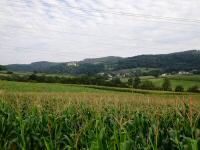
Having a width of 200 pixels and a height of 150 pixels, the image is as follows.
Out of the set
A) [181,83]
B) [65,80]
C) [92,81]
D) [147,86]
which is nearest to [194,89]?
[147,86]

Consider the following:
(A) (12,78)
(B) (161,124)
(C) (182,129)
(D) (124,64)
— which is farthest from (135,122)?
(D) (124,64)

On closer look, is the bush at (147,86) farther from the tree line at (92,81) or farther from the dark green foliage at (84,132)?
the dark green foliage at (84,132)

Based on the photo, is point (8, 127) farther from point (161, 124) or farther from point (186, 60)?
point (186, 60)

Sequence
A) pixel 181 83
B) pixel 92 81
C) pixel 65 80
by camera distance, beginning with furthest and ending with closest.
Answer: pixel 181 83
pixel 65 80
pixel 92 81

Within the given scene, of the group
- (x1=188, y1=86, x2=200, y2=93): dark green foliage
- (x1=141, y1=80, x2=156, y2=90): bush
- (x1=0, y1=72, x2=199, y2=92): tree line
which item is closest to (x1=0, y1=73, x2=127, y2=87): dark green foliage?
(x1=0, y1=72, x2=199, y2=92): tree line

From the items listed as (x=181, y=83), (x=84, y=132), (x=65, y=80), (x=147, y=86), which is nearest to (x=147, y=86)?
(x=147, y=86)

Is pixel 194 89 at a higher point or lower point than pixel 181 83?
lower

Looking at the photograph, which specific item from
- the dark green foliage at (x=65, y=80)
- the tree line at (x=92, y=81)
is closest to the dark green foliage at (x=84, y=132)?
the tree line at (x=92, y=81)

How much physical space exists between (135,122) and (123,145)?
4438 mm

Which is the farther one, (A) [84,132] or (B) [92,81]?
(B) [92,81]

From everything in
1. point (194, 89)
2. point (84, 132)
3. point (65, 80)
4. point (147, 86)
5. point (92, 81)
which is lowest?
point (194, 89)

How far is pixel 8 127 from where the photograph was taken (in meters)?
9.02

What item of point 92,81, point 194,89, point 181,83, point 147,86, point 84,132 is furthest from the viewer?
point 181,83

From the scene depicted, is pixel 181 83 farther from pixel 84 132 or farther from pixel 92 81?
pixel 84 132
